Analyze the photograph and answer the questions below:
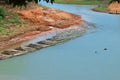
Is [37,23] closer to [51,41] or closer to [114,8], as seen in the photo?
[51,41]

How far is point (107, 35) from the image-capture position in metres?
32.0

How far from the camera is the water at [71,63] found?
1778 centimetres

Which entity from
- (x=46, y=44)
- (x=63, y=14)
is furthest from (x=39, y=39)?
(x=63, y=14)

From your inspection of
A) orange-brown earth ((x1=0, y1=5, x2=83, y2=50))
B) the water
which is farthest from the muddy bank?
orange-brown earth ((x1=0, y1=5, x2=83, y2=50))

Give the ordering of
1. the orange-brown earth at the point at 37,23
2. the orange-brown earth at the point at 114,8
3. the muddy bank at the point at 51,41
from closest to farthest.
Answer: the muddy bank at the point at 51,41 < the orange-brown earth at the point at 37,23 < the orange-brown earth at the point at 114,8

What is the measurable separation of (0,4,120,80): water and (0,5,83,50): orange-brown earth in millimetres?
3845

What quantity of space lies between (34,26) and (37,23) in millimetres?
1801

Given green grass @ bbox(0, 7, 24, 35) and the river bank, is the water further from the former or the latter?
green grass @ bbox(0, 7, 24, 35)

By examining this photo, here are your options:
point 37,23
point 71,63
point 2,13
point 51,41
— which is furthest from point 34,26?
point 71,63

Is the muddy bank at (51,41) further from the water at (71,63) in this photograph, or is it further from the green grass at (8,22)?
the green grass at (8,22)

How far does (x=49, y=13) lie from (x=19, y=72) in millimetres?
23545

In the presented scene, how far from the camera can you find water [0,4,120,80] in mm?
17781

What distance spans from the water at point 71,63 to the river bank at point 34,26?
166 cm

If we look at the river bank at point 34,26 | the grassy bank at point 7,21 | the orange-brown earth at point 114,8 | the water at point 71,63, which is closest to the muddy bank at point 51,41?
the river bank at point 34,26
